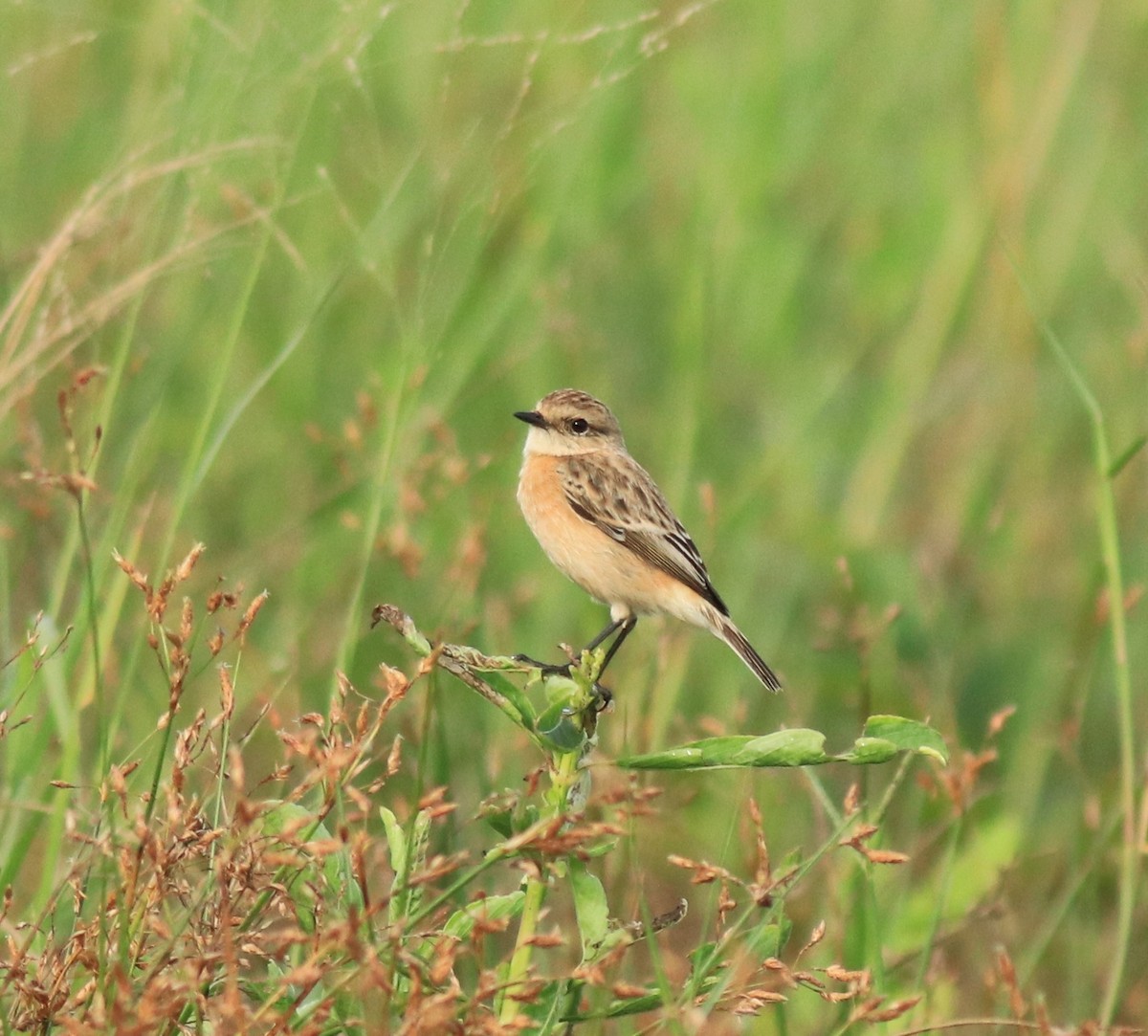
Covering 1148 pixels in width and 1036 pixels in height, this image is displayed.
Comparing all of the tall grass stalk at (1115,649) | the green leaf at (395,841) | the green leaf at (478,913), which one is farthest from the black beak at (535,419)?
the green leaf at (478,913)

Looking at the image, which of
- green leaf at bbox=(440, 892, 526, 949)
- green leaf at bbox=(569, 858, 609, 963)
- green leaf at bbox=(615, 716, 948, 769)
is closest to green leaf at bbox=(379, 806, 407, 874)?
green leaf at bbox=(440, 892, 526, 949)

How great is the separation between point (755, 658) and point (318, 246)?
113 inches

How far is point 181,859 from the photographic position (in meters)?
2.85

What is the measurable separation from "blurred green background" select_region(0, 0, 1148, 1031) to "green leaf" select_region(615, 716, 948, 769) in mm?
1233

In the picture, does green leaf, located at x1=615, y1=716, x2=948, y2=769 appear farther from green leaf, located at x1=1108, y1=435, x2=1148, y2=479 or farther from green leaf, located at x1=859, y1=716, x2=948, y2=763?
green leaf, located at x1=1108, y1=435, x2=1148, y2=479

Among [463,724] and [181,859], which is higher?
[181,859]

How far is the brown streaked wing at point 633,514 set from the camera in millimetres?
5590

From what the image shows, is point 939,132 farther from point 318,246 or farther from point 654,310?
point 318,246

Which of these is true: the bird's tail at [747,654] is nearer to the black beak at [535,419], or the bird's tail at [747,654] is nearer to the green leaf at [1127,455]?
the black beak at [535,419]

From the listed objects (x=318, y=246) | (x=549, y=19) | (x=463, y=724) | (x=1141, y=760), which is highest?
(x=549, y=19)

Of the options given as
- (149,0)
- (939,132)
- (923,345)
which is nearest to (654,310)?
(923,345)

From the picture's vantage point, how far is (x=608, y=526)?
581 cm

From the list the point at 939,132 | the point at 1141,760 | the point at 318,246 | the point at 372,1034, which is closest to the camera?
the point at 372,1034

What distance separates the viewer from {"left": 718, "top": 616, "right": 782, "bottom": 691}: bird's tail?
521cm
